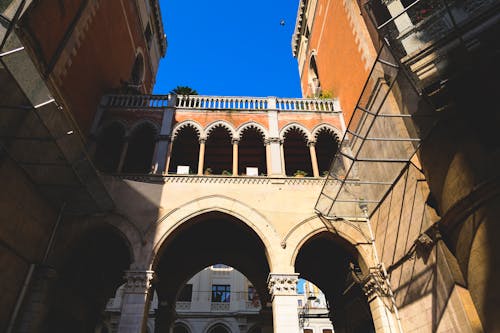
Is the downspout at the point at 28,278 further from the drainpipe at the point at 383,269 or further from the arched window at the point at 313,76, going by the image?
the arched window at the point at 313,76

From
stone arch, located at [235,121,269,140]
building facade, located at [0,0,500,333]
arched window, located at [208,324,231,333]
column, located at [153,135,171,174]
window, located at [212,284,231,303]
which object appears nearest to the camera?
building facade, located at [0,0,500,333]

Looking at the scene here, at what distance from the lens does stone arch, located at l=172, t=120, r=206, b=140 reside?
13.2 metres

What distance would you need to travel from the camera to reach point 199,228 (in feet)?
44.4

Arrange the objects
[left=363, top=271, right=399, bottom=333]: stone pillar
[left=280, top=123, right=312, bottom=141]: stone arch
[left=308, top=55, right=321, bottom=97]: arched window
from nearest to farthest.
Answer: [left=363, top=271, right=399, bottom=333]: stone pillar < [left=280, top=123, right=312, bottom=141]: stone arch < [left=308, top=55, right=321, bottom=97]: arched window

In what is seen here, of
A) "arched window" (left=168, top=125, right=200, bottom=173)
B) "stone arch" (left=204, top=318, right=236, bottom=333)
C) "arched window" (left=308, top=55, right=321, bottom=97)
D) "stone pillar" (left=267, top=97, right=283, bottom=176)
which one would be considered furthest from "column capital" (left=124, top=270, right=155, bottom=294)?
"stone arch" (left=204, top=318, right=236, bottom=333)

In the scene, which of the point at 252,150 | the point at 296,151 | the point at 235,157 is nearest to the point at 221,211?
the point at 235,157

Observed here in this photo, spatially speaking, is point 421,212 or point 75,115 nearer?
point 421,212

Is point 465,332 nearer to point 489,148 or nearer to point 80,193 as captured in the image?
point 489,148

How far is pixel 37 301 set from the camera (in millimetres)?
9133

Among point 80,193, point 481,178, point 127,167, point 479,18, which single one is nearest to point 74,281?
point 80,193

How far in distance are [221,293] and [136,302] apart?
18.9 meters

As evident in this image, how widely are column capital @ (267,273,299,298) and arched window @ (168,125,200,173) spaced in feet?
22.5

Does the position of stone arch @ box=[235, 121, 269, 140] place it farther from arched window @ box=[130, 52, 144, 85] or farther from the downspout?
arched window @ box=[130, 52, 144, 85]

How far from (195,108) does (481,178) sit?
1065 cm
